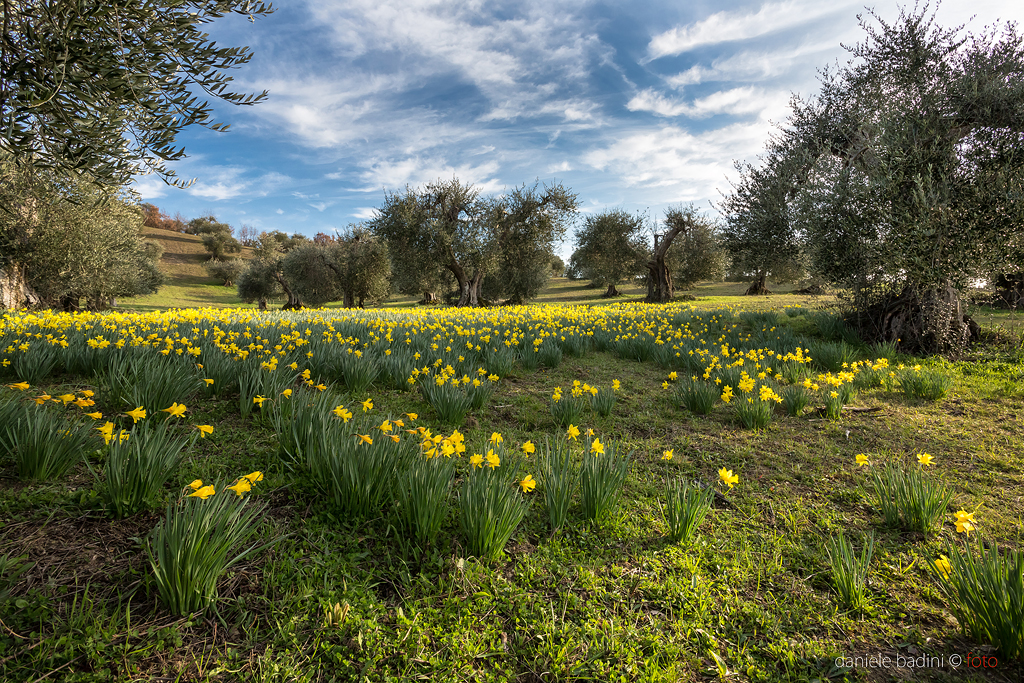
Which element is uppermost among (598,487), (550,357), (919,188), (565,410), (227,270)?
(227,270)

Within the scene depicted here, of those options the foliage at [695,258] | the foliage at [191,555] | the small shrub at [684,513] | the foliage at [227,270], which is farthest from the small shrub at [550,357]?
the foliage at [227,270]

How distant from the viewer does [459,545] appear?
251 centimetres

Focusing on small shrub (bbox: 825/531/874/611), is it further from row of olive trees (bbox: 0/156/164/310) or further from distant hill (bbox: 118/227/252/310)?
distant hill (bbox: 118/227/252/310)

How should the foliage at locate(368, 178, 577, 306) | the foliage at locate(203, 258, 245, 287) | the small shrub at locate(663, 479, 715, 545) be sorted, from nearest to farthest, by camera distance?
1. the small shrub at locate(663, 479, 715, 545)
2. the foliage at locate(368, 178, 577, 306)
3. the foliage at locate(203, 258, 245, 287)

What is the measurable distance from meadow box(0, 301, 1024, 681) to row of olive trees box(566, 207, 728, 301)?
27.9 metres

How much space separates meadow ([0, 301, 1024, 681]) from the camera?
1.87m

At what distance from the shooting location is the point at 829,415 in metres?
5.18

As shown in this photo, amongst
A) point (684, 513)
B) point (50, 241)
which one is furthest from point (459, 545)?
point (50, 241)

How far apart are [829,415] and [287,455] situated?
6003 mm

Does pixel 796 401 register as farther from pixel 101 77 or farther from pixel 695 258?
pixel 695 258

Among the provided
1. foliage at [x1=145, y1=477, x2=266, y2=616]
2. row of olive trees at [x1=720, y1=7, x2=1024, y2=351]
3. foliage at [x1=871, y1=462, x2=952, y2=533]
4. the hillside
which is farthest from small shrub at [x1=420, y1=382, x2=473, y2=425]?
the hillside

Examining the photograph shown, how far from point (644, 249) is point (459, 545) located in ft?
114

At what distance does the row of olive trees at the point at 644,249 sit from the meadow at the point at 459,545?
2792cm

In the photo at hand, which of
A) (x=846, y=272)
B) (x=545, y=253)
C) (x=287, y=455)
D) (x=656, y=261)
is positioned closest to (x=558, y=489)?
(x=287, y=455)
